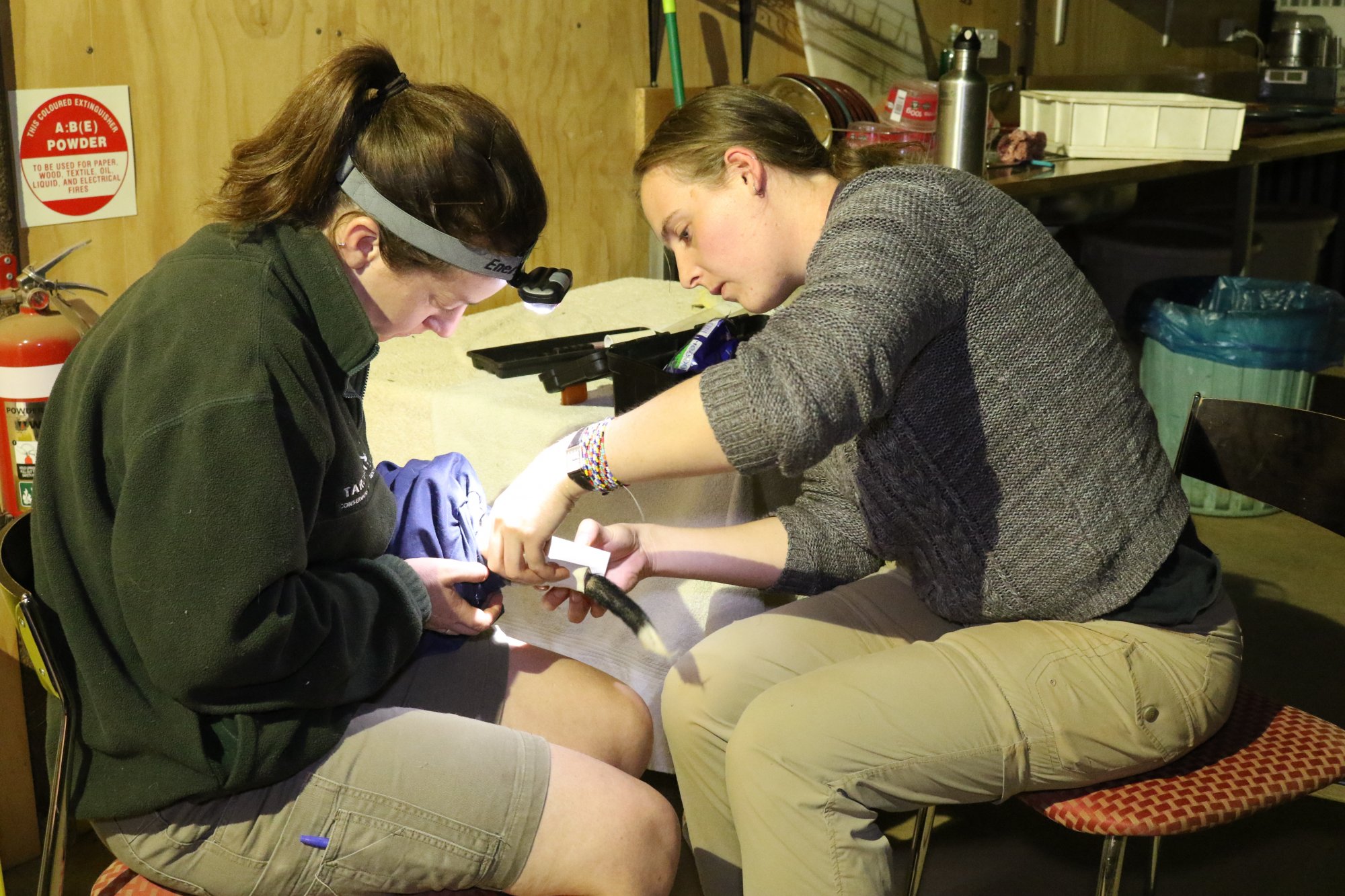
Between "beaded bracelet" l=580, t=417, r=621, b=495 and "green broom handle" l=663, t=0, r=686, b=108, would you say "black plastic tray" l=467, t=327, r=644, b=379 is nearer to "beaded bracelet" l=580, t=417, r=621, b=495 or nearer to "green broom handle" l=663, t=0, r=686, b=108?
"beaded bracelet" l=580, t=417, r=621, b=495

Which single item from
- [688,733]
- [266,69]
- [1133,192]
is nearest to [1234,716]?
[688,733]

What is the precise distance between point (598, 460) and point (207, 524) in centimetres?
36

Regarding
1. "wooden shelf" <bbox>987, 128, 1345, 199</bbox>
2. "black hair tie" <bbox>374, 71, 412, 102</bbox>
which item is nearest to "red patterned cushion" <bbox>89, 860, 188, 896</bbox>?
"black hair tie" <bbox>374, 71, 412, 102</bbox>

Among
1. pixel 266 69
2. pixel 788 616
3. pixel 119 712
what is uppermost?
pixel 266 69

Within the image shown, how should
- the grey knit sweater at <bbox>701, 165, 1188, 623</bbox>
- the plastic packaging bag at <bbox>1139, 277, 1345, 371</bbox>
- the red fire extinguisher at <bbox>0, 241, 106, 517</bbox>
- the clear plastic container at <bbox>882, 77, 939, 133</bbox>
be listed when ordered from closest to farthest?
the grey knit sweater at <bbox>701, 165, 1188, 623</bbox> → the red fire extinguisher at <bbox>0, 241, 106, 517</bbox> → the clear plastic container at <bbox>882, 77, 939, 133</bbox> → the plastic packaging bag at <bbox>1139, 277, 1345, 371</bbox>

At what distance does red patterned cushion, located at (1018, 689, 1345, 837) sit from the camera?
46.8 inches

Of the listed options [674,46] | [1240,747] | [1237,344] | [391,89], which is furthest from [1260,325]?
[391,89]

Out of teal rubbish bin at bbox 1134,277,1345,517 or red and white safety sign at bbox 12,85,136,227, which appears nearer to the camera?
red and white safety sign at bbox 12,85,136,227

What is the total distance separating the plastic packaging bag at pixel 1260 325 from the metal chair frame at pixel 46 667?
2970mm

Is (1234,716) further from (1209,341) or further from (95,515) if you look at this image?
(1209,341)

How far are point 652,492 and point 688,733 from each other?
0.42 m

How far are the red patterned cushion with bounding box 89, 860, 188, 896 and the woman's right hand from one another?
1.61ft

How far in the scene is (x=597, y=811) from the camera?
3.55ft

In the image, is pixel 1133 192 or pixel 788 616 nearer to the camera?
pixel 788 616
